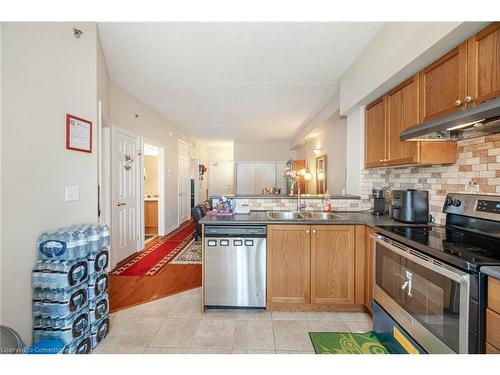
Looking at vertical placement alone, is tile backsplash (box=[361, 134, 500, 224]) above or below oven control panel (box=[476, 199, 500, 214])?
above

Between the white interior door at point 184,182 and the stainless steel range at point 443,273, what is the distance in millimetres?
5245

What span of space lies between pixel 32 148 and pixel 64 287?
92cm

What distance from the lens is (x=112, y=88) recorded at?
3.27m

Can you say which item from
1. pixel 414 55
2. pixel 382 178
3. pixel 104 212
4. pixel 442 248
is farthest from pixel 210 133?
pixel 442 248

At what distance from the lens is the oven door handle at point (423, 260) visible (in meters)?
1.10

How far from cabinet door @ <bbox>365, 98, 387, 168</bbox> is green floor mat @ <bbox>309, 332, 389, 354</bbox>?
155 centimetres

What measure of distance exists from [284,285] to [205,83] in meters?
2.83

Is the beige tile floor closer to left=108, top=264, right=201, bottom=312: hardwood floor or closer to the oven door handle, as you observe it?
left=108, top=264, right=201, bottom=312: hardwood floor

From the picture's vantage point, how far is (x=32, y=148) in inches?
62.3

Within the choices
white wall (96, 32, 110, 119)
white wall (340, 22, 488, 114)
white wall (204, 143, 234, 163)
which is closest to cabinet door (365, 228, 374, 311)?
white wall (340, 22, 488, 114)

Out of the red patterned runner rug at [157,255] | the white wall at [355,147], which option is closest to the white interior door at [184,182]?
the red patterned runner rug at [157,255]

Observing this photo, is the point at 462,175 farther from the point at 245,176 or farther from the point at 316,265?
the point at 245,176

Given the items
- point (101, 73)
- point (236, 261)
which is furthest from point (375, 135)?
point (101, 73)

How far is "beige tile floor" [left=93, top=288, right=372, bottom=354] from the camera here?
5.90 ft
